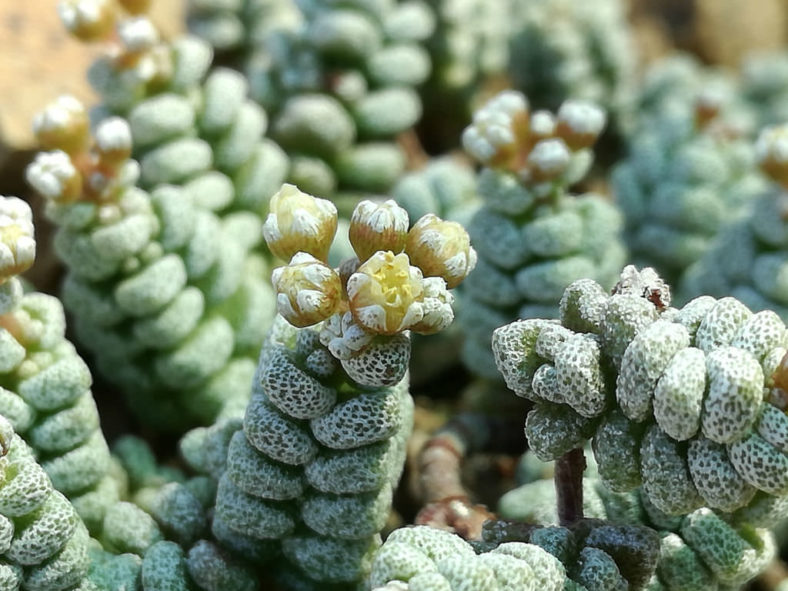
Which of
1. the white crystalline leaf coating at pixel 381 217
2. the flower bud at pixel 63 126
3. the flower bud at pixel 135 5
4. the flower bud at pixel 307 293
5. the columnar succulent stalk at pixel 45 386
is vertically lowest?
the columnar succulent stalk at pixel 45 386

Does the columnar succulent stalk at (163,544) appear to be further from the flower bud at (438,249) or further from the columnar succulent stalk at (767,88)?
the columnar succulent stalk at (767,88)

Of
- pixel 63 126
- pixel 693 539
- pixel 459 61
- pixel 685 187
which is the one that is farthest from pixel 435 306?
pixel 459 61

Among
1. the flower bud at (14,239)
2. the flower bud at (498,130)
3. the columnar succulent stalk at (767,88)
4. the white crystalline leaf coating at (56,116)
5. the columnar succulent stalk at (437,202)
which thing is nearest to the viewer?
the flower bud at (14,239)

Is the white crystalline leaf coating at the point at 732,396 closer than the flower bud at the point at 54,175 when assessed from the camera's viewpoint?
Yes

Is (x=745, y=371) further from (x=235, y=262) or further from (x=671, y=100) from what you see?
(x=671, y=100)

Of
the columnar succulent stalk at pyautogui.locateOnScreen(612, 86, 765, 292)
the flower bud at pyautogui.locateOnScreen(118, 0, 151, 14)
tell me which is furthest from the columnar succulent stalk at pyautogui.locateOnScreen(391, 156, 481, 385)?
the flower bud at pyautogui.locateOnScreen(118, 0, 151, 14)

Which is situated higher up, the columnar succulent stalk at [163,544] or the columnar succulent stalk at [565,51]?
the columnar succulent stalk at [565,51]

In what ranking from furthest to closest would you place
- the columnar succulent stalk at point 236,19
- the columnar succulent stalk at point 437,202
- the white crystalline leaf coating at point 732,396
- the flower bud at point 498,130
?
the columnar succulent stalk at point 236,19, the columnar succulent stalk at point 437,202, the flower bud at point 498,130, the white crystalline leaf coating at point 732,396

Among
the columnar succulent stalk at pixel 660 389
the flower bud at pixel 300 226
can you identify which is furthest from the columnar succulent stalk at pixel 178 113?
the columnar succulent stalk at pixel 660 389
